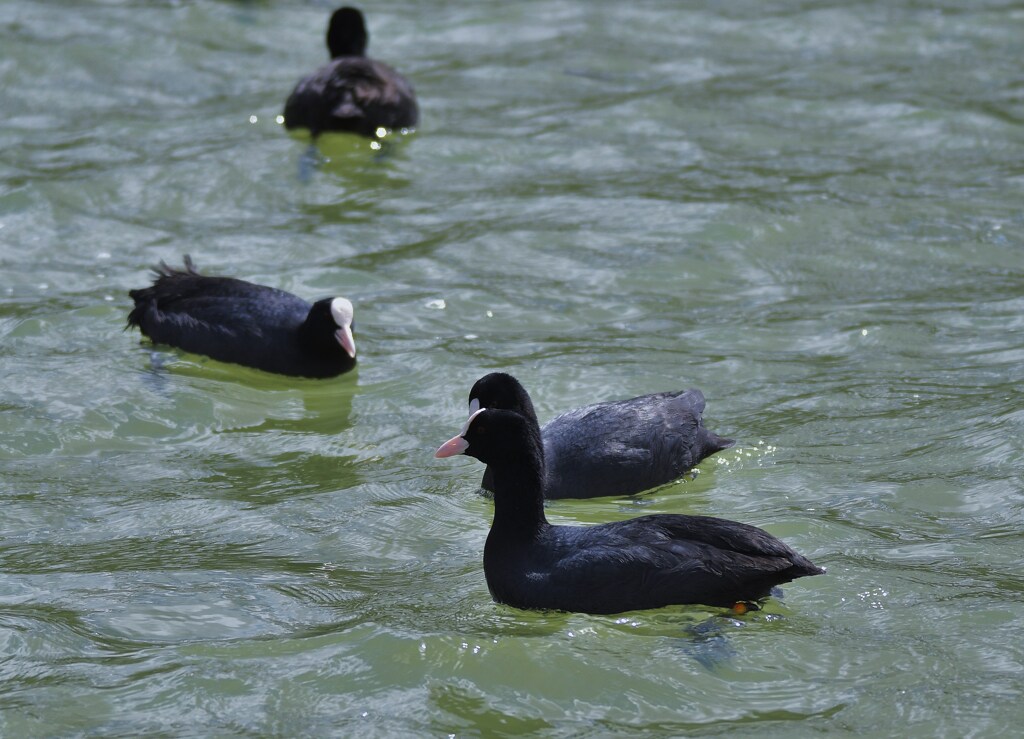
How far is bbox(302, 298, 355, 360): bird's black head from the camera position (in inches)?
334

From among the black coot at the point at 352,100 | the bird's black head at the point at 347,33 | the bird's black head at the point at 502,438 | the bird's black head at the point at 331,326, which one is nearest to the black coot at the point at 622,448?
the bird's black head at the point at 502,438

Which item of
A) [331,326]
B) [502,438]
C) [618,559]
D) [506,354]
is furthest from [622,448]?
[331,326]

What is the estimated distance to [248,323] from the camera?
28.9 feet

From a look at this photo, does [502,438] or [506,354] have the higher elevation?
[502,438]

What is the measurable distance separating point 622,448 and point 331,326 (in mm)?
2147

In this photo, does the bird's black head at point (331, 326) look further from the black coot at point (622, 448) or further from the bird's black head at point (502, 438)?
the bird's black head at point (502, 438)

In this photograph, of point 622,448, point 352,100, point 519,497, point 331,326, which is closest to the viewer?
point 519,497

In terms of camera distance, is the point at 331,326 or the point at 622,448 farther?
the point at 331,326

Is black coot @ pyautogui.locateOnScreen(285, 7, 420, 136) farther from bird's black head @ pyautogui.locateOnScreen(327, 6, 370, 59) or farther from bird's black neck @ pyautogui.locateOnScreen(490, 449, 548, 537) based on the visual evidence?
bird's black neck @ pyautogui.locateOnScreen(490, 449, 548, 537)

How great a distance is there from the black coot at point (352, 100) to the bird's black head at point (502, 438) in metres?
6.55

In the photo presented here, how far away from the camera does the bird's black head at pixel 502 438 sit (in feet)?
19.9

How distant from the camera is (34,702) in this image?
528 centimetres

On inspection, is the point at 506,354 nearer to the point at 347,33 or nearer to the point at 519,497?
the point at 519,497

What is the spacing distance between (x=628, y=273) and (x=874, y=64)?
5.63 metres
